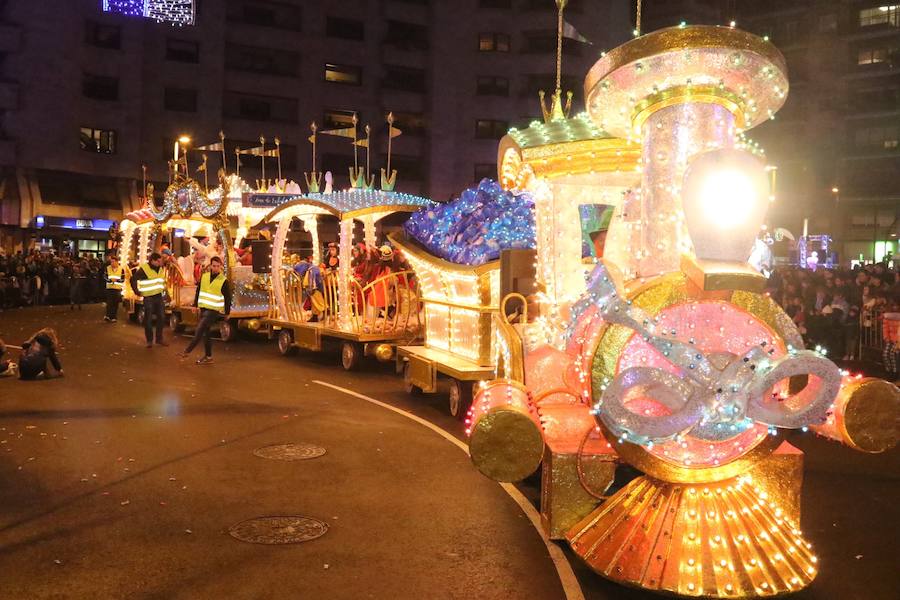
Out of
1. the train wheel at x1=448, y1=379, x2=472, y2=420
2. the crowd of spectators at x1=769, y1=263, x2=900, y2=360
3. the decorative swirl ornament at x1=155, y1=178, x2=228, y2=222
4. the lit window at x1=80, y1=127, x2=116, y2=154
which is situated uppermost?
the lit window at x1=80, y1=127, x2=116, y2=154

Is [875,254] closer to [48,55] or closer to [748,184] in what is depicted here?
[48,55]

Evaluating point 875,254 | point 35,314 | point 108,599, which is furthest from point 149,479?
point 875,254

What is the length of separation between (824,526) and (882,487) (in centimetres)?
158

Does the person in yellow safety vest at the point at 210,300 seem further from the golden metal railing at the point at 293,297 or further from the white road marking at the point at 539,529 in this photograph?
the white road marking at the point at 539,529

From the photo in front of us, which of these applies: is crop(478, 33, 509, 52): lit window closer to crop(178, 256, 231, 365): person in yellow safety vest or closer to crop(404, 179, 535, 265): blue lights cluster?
crop(178, 256, 231, 365): person in yellow safety vest

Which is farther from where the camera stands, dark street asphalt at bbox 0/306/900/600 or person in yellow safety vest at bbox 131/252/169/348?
person in yellow safety vest at bbox 131/252/169/348

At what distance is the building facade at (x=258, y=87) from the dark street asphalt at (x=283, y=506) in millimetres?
32611

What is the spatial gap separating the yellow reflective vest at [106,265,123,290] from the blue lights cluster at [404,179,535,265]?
1560 cm

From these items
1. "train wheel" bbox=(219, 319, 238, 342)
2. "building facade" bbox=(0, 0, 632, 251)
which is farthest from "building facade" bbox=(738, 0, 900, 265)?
"train wheel" bbox=(219, 319, 238, 342)

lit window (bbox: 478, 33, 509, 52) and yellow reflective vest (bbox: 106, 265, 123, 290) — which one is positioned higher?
lit window (bbox: 478, 33, 509, 52)

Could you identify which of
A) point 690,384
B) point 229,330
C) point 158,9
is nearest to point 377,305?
point 229,330

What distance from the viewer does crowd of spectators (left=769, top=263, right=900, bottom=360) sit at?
48.0ft

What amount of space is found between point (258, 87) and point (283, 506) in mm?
44060

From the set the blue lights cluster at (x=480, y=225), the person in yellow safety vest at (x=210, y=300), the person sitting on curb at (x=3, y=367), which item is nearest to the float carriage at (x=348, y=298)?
the person in yellow safety vest at (x=210, y=300)
